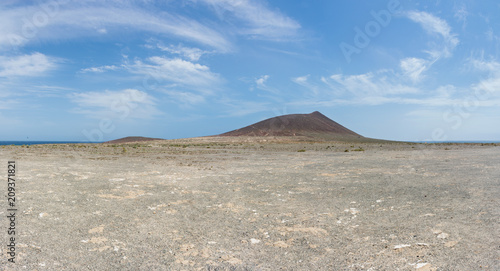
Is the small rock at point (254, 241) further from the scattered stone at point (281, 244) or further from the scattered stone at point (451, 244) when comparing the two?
the scattered stone at point (451, 244)

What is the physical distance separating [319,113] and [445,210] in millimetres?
155843

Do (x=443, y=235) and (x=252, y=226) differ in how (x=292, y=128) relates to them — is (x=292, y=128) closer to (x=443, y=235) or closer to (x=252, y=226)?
(x=252, y=226)

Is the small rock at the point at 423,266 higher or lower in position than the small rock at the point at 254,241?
higher

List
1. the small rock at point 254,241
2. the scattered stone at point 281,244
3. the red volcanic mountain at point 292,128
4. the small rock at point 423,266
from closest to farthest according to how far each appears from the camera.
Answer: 1. the small rock at point 423,266
2. the scattered stone at point 281,244
3. the small rock at point 254,241
4. the red volcanic mountain at point 292,128

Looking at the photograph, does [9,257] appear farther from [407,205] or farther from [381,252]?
[407,205]

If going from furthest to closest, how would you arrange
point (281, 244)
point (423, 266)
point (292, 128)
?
point (292, 128), point (281, 244), point (423, 266)

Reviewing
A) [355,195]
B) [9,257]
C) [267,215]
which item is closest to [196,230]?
[267,215]

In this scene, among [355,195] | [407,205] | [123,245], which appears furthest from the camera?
[355,195]

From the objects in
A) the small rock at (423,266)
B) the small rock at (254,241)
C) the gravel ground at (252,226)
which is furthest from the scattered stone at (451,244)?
the small rock at (254,241)

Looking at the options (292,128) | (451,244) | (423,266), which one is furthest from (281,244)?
(292,128)

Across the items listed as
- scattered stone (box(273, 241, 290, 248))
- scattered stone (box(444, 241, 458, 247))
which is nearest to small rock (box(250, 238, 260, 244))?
scattered stone (box(273, 241, 290, 248))

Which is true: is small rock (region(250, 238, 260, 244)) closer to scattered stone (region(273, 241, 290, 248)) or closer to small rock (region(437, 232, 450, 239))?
scattered stone (region(273, 241, 290, 248))

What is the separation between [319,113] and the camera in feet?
522

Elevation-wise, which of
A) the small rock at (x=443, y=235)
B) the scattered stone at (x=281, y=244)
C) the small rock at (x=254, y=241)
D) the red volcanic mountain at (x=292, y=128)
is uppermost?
the red volcanic mountain at (x=292, y=128)
